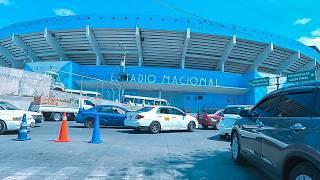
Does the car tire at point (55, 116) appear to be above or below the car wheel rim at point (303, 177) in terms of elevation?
above

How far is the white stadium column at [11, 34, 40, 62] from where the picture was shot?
174 ft

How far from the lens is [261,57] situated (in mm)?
54094

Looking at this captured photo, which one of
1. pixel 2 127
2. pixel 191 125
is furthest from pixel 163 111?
pixel 2 127

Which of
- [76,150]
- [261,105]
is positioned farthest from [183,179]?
[76,150]

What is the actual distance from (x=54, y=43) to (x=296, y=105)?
168ft

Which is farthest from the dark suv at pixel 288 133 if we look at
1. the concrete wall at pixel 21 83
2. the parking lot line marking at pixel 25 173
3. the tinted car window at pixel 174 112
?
the concrete wall at pixel 21 83

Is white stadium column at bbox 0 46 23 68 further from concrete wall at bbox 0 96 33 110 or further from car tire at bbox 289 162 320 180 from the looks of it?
car tire at bbox 289 162 320 180

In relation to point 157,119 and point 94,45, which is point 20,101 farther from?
point 94,45

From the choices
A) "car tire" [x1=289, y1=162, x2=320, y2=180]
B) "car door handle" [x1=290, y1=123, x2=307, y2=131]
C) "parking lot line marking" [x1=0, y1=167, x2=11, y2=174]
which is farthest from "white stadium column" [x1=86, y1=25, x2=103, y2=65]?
"car tire" [x1=289, y1=162, x2=320, y2=180]

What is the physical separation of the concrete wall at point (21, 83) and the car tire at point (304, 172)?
2675 centimetres

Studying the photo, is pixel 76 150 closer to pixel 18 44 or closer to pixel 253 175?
pixel 253 175

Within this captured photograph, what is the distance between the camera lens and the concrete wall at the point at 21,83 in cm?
2789

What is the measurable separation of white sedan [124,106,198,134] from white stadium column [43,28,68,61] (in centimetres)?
3641

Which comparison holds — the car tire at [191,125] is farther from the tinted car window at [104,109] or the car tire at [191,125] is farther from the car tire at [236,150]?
the car tire at [236,150]
